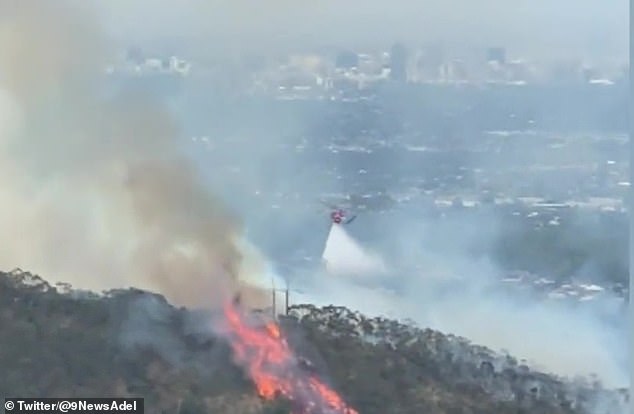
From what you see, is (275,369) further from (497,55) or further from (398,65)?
(497,55)

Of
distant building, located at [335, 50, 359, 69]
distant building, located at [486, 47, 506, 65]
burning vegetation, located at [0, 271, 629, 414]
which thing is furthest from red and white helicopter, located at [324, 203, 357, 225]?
distant building, located at [486, 47, 506, 65]

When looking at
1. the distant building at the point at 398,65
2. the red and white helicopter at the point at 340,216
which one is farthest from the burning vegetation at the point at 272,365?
the distant building at the point at 398,65

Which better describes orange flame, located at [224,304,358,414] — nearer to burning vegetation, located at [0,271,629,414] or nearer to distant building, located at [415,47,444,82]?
burning vegetation, located at [0,271,629,414]

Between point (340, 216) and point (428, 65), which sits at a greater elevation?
point (428, 65)

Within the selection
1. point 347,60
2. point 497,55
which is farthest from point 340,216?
point 497,55

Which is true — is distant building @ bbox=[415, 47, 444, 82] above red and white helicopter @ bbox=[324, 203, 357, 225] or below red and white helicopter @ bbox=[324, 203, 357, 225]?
above

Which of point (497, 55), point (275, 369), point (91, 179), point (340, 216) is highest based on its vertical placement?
point (497, 55)
